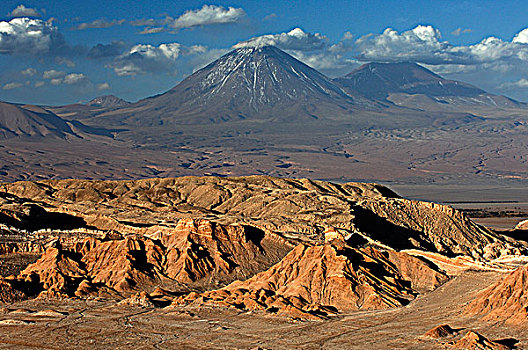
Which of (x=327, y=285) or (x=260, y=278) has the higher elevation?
(x=327, y=285)

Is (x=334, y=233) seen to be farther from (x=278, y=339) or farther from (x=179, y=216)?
(x=278, y=339)

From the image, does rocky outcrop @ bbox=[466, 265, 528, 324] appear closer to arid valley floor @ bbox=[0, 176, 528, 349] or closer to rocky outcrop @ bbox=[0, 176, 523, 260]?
arid valley floor @ bbox=[0, 176, 528, 349]

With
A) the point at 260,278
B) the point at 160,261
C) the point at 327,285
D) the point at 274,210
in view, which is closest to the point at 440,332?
the point at 327,285

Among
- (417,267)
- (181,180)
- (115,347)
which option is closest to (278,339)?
(115,347)

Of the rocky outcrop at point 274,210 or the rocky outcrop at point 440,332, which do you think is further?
the rocky outcrop at point 274,210

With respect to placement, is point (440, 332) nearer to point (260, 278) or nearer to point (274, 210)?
point (260, 278)

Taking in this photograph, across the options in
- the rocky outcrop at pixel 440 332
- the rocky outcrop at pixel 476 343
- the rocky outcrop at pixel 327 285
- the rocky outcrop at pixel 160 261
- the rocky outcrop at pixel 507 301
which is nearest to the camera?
the rocky outcrop at pixel 476 343

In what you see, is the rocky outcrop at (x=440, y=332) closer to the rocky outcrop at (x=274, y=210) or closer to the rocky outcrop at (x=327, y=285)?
the rocky outcrop at (x=327, y=285)

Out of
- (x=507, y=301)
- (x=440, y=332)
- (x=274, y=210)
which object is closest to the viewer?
(x=440, y=332)

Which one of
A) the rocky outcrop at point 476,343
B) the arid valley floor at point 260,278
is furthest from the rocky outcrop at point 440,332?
the rocky outcrop at point 476,343
